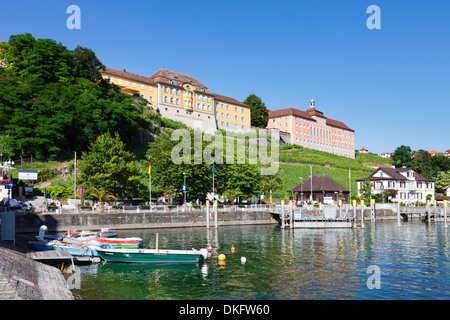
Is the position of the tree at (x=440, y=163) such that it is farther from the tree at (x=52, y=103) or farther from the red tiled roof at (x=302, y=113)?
the tree at (x=52, y=103)

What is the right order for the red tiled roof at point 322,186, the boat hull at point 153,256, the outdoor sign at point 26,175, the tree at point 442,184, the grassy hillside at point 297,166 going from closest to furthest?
1. the boat hull at point 153,256
2. the outdoor sign at point 26,175
3. the grassy hillside at point 297,166
4. the red tiled roof at point 322,186
5. the tree at point 442,184

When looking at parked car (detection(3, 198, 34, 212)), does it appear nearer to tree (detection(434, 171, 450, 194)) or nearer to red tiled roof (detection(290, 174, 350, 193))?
red tiled roof (detection(290, 174, 350, 193))

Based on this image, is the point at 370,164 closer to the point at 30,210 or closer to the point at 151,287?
the point at 30,210

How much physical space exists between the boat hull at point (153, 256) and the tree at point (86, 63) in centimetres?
7197

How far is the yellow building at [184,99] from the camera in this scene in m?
113

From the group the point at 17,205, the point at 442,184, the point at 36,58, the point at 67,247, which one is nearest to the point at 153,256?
the point at 67,247

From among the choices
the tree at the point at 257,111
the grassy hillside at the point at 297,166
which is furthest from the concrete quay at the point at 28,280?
the tree at the point at 257,111

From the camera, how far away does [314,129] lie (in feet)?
550

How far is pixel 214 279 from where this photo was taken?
2541 cm

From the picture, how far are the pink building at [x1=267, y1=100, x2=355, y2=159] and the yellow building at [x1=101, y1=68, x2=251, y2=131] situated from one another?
23.2m

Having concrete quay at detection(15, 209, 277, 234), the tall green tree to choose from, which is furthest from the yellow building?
the tall green tree

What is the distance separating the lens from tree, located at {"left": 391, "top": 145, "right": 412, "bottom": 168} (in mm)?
152625

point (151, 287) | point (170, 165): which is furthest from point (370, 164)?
point (151, 287)

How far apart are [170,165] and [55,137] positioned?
73.9 ft
